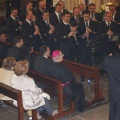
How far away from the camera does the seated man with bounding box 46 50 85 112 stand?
691 centimetres

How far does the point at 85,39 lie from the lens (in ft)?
32.2

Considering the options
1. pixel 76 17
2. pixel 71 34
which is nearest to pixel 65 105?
pixel 71 34

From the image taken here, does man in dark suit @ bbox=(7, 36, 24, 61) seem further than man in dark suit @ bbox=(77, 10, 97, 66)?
No

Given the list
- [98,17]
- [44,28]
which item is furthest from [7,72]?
[98,17]

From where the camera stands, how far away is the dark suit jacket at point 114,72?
224 inches

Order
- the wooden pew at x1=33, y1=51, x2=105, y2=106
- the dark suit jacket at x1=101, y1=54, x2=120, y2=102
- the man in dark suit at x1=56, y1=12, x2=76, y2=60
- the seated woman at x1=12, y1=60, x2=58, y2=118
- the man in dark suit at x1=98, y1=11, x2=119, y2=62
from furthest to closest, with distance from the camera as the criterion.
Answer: the man in dark suit at x1=98, y1=11, x2=119, y2=62
the man in dark suit at x1=56, y1=12, x2=76, y2=60
the wooden pew at x1=33, y1=51, x2=105, y2=106
the seated woman at x1=12, y1=60, x2=58, y2=118
the dark suit jacket at x1=101, y1=54, x2=120, y2=102

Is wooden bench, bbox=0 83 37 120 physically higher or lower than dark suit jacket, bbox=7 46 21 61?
lower

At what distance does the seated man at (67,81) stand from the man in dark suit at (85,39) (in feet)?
8.90

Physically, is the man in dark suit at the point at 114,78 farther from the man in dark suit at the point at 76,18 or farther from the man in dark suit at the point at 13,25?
the man in dark suit at the point at 13,25

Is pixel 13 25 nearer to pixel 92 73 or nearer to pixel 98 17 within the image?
pixel 98 17

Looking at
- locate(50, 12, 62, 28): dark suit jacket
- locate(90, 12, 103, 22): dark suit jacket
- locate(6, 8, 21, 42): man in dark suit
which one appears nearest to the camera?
locate(6, 8, 21, 42): man in dark suit

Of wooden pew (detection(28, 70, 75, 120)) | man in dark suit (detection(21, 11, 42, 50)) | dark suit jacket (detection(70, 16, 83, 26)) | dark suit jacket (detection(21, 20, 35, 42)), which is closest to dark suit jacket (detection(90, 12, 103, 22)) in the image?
dark suit jacket (detection(70, 16, 83, 26))

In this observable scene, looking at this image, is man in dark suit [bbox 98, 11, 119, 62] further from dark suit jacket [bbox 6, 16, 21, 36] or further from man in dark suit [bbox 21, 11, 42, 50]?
dark suit jacket [bbox 6, 16, 21, 36]

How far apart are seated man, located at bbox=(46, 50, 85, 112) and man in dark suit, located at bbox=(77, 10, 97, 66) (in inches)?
107
